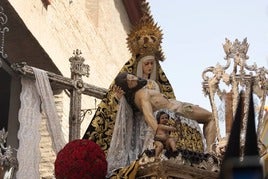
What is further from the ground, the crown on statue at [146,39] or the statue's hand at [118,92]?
the crown on statue at [146,39]

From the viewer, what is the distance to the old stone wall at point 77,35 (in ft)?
27.6

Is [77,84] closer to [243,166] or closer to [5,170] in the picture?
[5,170]

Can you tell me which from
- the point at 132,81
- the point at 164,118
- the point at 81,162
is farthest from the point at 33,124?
the point at 81,162

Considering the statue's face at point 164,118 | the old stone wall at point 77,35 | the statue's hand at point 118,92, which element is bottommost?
the statue's face at point 164,118

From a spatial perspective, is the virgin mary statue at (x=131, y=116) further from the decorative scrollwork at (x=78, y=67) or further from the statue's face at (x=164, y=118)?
the decorative scrollwork at (x=78, y=67)

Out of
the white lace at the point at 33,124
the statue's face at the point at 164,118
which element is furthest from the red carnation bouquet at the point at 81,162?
the white lace at the point at 33,124

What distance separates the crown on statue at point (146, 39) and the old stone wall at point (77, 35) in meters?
2.74

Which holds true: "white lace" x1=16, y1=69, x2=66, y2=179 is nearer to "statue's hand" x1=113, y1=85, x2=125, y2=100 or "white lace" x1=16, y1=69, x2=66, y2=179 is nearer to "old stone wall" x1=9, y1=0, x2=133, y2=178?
"statue's hand" x1=113, y1=85, x2=125, y2=100

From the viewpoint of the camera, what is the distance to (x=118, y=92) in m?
4.70

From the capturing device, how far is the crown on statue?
4941mm

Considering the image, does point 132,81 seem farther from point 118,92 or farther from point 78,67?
point 78,67

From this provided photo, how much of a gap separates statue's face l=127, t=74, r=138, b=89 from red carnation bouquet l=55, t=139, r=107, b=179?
0.82 metres

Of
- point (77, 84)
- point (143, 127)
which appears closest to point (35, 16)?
point (77, 84)

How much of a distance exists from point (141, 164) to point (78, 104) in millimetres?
3062
